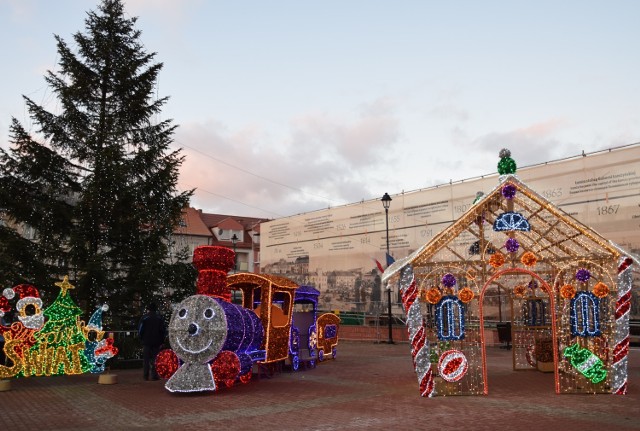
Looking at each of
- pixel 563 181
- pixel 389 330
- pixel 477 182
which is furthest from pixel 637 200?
pixel 389 330

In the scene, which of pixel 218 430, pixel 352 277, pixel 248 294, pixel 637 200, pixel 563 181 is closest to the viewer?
pixel 218 430

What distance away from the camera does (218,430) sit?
795 cm

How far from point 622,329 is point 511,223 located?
306cm

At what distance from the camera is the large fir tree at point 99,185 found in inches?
632

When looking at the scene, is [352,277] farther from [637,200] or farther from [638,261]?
[638,261]

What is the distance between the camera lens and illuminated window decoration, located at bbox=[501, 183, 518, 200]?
11653mm

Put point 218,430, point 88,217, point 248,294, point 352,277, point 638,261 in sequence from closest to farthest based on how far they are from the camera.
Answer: point 218,430 → point 638,261 → point 248,294 → point 88,217 → point 352,277

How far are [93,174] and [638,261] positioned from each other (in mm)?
14912

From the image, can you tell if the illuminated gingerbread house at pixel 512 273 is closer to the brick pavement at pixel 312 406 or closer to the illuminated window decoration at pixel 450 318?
the illuminated window decoration at pixel 450 318

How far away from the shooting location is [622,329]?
440 inches

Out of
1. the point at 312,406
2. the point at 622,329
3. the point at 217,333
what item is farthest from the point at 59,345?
the point at 622,329

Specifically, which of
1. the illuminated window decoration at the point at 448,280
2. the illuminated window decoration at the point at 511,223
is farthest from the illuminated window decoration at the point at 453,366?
the illuminated window decoration at the point at 511,223

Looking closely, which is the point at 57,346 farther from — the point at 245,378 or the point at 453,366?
the point at 453,366

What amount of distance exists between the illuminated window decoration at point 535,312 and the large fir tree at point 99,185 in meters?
10.1
